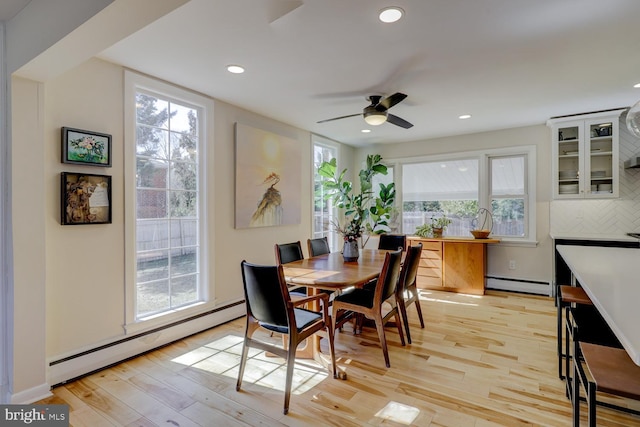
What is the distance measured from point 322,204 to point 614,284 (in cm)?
418

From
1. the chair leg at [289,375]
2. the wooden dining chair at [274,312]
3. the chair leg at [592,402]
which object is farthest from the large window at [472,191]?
the chair leg at [289,375]

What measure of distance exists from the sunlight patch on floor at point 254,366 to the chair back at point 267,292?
0.56 meters

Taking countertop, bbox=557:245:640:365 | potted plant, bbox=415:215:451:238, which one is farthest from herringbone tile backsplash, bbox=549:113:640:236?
countertop, bbox=557:245:640:365

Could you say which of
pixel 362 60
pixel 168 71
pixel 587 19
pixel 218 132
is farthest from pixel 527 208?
pixel 168 71

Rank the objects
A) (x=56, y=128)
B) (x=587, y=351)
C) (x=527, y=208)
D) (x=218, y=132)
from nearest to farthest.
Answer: (x=587, y=351)
(x=56, y=128)
(x=218, y=132)
(x=527, y=208)

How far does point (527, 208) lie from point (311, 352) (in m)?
4.05

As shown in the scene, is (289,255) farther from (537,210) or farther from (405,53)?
(537,210)

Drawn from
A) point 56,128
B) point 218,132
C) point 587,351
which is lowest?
point 587,351

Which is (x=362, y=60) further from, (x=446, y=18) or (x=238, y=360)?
(x=238, y=360)

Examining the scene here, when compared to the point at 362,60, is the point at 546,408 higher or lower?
lower

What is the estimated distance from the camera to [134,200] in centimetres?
285

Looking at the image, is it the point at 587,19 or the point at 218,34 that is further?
the point at 218,34

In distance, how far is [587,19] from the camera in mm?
2039

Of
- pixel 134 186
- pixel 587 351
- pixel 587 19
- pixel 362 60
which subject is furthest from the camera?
pixel 134 186
